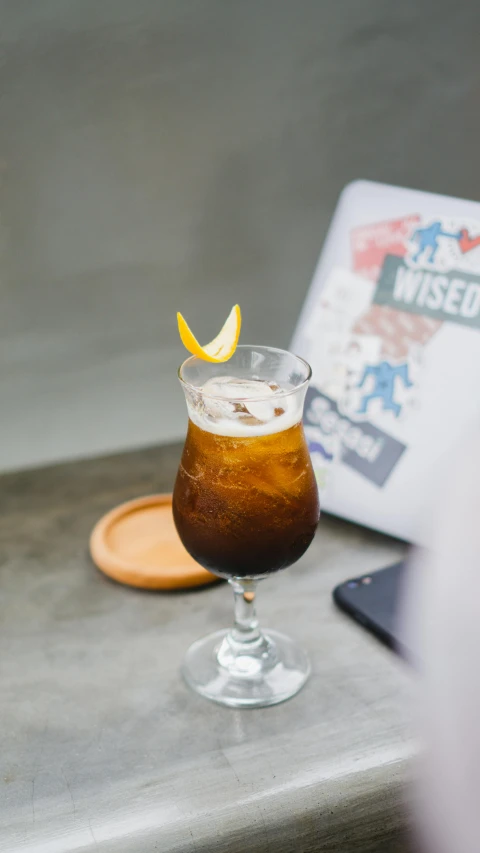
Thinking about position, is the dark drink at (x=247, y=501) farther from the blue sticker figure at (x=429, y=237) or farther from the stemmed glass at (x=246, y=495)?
the blue sticker figure at (x=429, y=237)

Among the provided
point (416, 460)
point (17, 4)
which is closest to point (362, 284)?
point (416, 460)

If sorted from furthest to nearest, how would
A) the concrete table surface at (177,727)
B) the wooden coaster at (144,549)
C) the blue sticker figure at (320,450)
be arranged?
1. the blue sticker figure at (320,450)
2. the wooden coaster at (144,549)
3. the concrete table surface at (177,727)

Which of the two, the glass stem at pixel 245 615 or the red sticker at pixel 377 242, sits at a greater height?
the red sticker at pixel 377 242

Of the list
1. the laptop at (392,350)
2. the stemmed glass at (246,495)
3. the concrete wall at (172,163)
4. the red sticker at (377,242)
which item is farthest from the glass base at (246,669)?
the concrete wall at (172,163)

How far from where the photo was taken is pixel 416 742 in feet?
A: 3.13

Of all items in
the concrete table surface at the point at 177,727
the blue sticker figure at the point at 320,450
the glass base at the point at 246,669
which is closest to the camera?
the concrete table surface at the point at 177,727

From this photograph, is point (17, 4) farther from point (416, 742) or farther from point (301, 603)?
point (416, 742)

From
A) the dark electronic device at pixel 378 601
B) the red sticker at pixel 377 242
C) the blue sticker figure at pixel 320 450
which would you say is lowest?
the dark electronic device at pixel 378 601

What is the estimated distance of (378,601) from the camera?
1.16 metres

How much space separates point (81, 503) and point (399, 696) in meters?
0.65

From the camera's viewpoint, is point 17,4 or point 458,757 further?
point 17,4

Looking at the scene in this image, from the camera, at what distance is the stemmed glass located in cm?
97

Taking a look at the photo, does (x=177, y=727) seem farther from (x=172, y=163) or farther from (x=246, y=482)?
(x=172, y=163)

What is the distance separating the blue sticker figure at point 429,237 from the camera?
1296 mm
